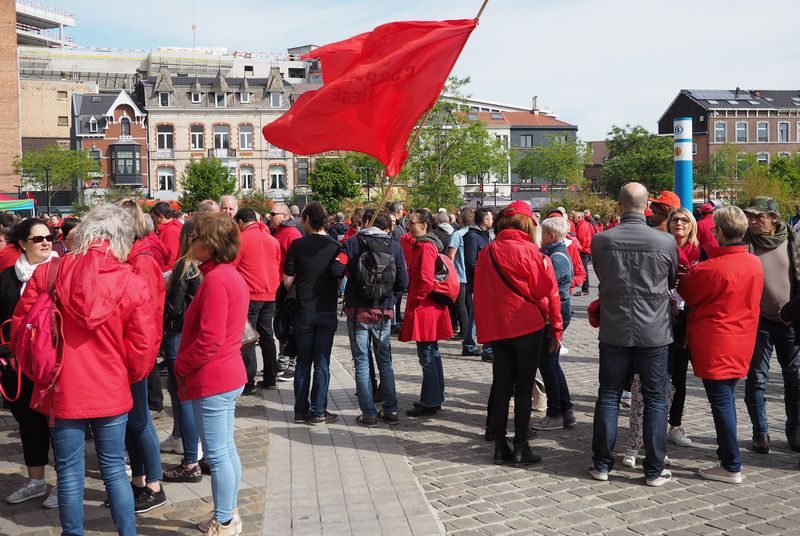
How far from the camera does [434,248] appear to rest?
807 centimetres

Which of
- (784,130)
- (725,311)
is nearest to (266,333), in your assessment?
(725,311)

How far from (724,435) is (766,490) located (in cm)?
44

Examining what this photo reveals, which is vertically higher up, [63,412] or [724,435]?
[63,412]

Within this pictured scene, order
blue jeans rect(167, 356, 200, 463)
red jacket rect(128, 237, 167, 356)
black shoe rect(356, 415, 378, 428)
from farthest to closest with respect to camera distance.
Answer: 1. black shoe rect(356, 415, 378, 428)
2. blue jeans rect(167, 356, 200, 463)
3. red jacket rect(128, 237, 167, 356)

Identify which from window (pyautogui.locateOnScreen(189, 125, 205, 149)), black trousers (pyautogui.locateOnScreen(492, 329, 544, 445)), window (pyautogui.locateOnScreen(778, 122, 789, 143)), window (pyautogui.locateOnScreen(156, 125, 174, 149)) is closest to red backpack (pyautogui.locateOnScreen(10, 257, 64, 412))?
black trousers (pyautogui.locateOnScreen(492, 329, 544, 445))

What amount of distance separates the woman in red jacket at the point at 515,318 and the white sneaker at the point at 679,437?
127 cm

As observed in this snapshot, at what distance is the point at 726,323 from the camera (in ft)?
19.4

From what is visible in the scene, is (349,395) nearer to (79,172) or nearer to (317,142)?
(317,142)

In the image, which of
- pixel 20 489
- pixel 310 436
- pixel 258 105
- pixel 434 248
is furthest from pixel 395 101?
pixel 258 105

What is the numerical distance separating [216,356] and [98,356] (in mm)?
710

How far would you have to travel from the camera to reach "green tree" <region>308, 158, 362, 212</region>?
5822 centimetres

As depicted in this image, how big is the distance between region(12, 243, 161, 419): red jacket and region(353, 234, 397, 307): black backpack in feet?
10.3

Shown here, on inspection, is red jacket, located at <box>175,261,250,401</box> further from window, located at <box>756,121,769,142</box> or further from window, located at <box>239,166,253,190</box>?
window, located at <box>756,121,769,142</box>

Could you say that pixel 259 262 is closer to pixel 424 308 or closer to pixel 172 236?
pixel 172 236
